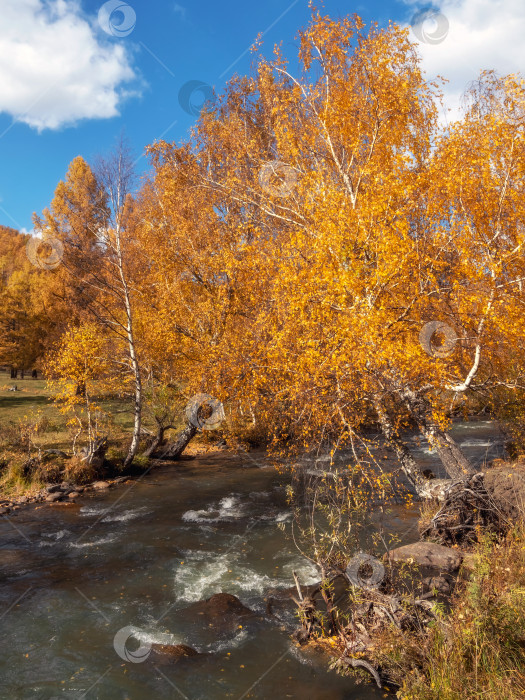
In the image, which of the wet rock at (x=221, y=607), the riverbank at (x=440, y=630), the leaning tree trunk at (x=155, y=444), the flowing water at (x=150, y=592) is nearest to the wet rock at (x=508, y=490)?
the riverbank at (x=440, y=630)

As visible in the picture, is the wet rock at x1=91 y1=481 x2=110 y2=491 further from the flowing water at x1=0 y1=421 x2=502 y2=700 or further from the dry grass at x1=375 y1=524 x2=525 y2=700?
the dry grass at x1=375 y1=524 x2=525 y2=700

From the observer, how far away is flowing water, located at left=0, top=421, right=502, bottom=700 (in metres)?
6.19

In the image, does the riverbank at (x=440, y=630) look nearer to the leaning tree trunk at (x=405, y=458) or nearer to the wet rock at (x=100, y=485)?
the leaning tree trunk at (x=405, y=458)

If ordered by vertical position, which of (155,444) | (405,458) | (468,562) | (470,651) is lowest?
(468,562)

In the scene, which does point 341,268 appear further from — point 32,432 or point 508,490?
A: point 32,432

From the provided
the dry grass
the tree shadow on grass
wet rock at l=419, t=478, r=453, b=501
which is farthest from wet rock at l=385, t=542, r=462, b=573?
the tree shadow on grass

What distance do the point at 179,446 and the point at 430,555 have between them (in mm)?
12503

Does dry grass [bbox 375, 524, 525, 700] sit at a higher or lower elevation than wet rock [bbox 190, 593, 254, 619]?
higher

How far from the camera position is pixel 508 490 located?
1030 cm

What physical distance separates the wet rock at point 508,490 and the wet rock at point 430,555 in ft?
4.98

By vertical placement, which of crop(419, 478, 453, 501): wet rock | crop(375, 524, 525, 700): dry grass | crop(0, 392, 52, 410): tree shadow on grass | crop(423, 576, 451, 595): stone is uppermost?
crop(0, 392, 52, 410): tree shadow on grass

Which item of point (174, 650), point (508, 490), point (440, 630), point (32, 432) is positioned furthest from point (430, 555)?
point (32, 432)

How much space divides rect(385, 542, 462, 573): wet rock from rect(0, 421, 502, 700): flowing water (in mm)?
1310

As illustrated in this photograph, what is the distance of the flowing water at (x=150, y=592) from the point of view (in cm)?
619
